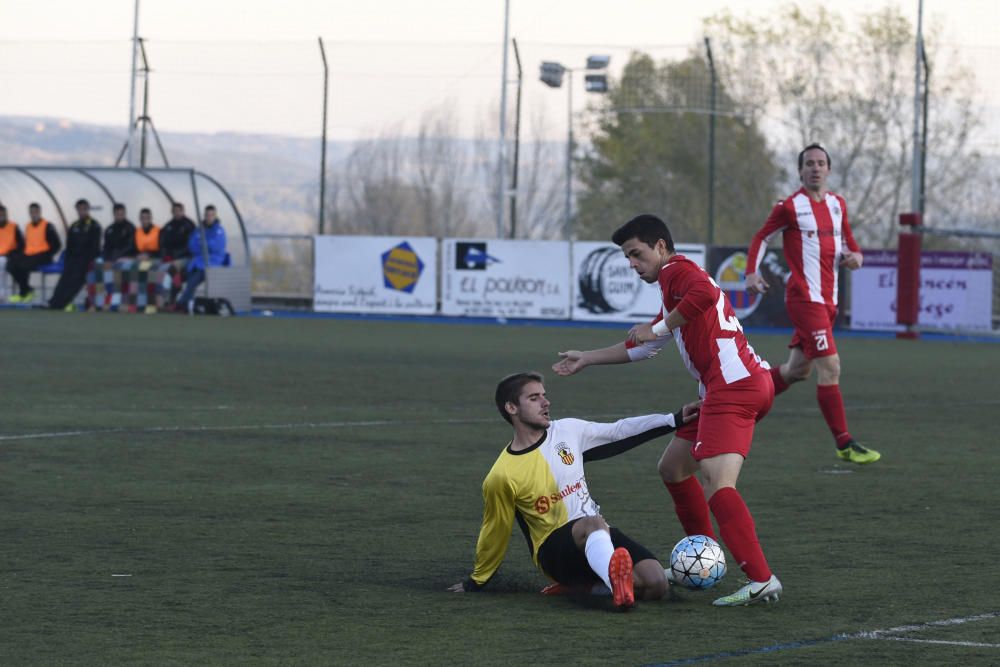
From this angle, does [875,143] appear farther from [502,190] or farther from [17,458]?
[17,458]

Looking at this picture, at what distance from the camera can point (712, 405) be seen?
677 cm

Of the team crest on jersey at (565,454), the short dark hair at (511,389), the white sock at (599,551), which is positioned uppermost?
the short dark hair at (511,389)

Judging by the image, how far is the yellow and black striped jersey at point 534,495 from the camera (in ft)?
22.0

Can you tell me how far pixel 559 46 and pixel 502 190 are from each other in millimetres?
5427

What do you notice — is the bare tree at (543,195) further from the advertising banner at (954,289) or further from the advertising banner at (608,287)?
the advertising banner at (954,289)

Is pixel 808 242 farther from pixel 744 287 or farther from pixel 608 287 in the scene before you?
pixel 608 287

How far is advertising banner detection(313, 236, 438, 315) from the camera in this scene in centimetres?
3309

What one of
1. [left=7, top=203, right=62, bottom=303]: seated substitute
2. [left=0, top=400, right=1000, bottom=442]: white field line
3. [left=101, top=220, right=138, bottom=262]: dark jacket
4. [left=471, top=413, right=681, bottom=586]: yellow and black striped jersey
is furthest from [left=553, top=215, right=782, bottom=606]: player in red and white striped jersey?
[left=7, top=203, right=62, bottom=303]: seated substitute

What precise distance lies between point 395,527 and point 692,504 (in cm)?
174

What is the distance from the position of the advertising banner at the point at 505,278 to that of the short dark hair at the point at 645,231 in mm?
25076

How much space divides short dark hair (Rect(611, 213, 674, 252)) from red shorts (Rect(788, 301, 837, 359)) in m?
4.94

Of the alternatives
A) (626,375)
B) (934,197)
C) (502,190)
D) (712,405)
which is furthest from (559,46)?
(712,405)

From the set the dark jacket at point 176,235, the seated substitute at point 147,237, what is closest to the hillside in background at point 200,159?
the seated substitute at point 147,237

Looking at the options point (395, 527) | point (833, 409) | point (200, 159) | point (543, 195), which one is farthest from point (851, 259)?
point (200, 159)
